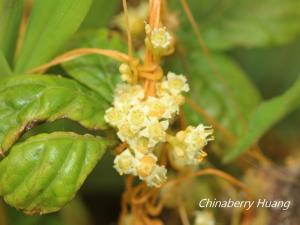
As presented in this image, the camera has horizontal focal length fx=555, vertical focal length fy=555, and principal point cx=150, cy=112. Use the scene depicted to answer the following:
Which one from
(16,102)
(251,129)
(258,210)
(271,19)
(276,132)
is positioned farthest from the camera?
(276,132)

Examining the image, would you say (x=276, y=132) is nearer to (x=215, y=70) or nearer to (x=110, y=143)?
(x=215, y=70)

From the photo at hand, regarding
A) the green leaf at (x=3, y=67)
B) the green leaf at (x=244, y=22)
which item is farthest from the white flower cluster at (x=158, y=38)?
the green leaf at (x=244, y=22)

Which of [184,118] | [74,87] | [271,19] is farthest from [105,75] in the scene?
[271,19]

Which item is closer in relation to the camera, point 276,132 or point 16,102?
point 16,102

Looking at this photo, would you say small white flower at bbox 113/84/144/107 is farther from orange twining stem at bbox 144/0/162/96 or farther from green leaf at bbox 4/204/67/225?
green leaf at bbox 4/204/67/225

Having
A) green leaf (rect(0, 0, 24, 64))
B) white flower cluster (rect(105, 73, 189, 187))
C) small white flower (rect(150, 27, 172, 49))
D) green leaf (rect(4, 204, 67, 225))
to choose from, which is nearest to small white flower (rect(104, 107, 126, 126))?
white flower cluster (rect(105, 73, 189, 187))

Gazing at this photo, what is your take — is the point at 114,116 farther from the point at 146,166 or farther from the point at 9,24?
the point at 9,24
